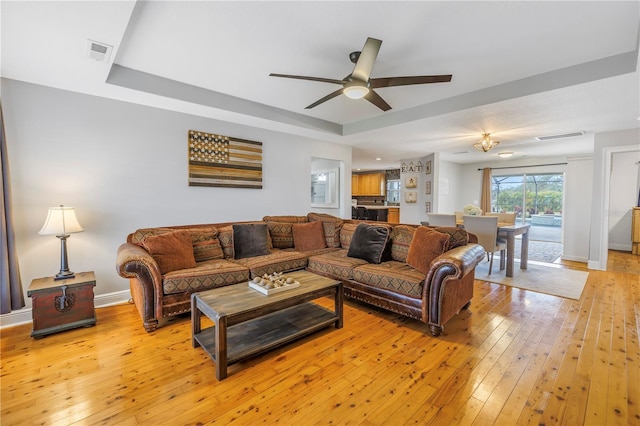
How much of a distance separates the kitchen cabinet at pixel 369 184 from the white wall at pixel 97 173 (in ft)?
22.8

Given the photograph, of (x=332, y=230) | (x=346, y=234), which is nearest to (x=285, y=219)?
(x=332, y=230)

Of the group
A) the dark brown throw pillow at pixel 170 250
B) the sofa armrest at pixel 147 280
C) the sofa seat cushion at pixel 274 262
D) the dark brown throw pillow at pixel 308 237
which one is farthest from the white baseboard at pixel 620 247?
the sofa armrest at pixel 147 280

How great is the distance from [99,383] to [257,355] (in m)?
1.04

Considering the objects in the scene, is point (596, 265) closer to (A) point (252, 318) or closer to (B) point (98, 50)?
(A) point (252, 318)

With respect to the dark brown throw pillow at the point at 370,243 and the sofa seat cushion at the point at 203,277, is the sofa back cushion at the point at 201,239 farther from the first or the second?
the dark brown throw pillow at the point at 370,243

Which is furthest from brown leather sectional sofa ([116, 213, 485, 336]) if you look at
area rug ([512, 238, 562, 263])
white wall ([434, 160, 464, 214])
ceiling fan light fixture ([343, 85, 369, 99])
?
white wall ([434, 160, 464, 214])

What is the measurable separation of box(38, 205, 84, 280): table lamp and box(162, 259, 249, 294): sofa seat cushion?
1019 millimetres

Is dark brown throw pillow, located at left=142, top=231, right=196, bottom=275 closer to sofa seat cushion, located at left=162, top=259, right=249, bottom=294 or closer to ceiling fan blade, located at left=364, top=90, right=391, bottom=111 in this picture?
sofa seat cushion, located at left=162, top=259, right=249, bottom=294

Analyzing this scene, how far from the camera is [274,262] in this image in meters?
3.32

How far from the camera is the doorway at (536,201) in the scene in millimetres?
7672

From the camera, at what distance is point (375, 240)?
11.2ft

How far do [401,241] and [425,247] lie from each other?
0.50m

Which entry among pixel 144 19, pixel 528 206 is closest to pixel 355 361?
pixel 144 19

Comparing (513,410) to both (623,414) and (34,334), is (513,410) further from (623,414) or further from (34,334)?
(34,334)
